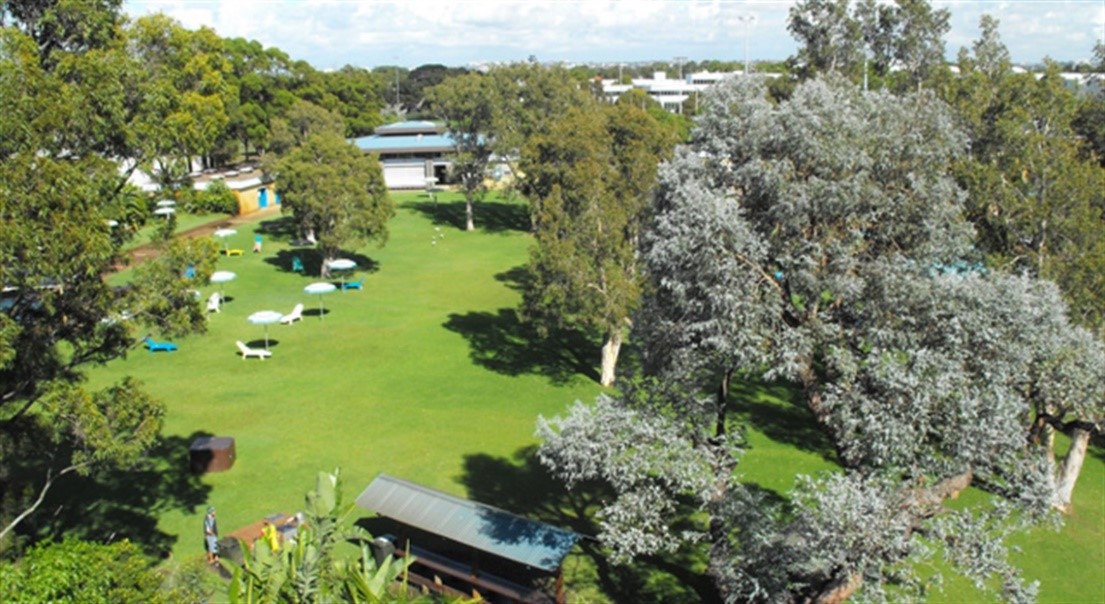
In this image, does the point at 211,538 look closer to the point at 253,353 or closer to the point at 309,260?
the point at 253,353

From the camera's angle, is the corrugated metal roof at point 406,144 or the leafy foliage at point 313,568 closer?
the leafy foliage at point 313,568

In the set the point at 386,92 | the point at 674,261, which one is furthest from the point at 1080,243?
the point at 386,92

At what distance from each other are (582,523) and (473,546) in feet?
14.0

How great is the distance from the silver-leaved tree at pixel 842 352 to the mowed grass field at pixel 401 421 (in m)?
3.64

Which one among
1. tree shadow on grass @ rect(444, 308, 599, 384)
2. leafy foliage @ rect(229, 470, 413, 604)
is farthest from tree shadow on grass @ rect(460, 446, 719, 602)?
tree shadow on grass @ rect(444, 308, 599, 384)

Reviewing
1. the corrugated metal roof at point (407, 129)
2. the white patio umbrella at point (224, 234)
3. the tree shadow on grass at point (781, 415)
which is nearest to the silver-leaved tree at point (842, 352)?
the tree shadow on grass at point (781, 415)

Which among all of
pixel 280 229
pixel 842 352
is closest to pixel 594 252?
pixel 842 352

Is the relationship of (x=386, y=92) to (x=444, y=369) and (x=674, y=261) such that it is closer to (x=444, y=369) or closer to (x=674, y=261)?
(x=444, y=369)

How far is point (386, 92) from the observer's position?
14362 centimetres

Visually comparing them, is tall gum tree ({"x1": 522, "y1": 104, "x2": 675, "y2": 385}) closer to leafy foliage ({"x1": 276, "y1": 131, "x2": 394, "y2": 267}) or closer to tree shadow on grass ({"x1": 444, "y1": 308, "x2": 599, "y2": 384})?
tree shadow on grass ({"x1": 444, "y1": 308, "x2": 599, "y2": 384})

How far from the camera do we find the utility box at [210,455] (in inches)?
722

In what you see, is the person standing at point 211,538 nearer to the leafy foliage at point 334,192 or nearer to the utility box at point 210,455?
the utility box at point 210,455

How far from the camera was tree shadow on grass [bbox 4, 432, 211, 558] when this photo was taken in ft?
51.9

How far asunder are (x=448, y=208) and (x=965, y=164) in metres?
40.1
